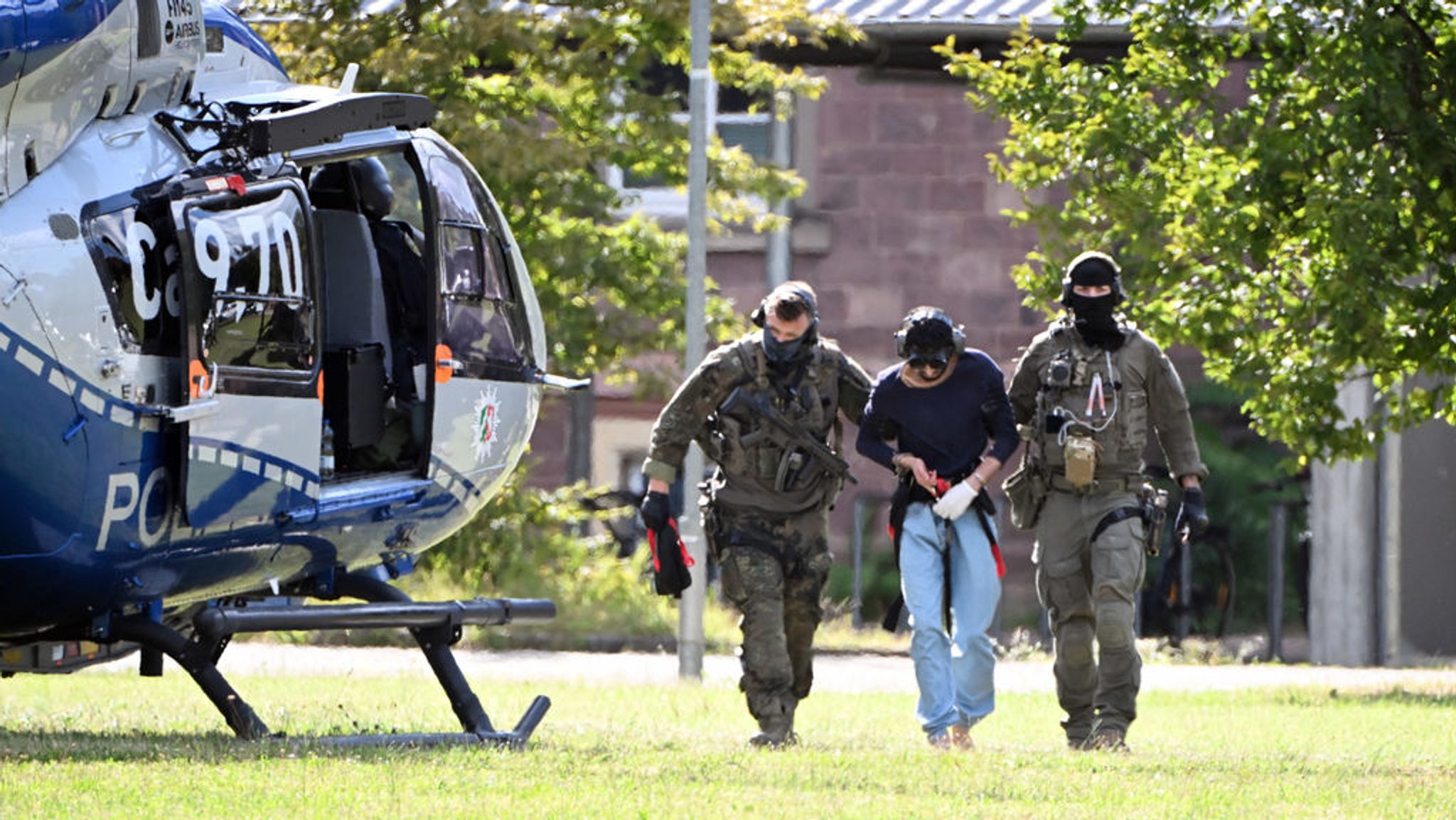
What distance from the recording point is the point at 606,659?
1786 cm

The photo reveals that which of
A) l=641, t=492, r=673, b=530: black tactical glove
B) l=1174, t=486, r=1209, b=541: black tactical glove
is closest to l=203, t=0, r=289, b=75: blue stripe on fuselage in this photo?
l=641, t=492, r=673, b=530: black tactical glove

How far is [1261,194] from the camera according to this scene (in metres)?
12.8

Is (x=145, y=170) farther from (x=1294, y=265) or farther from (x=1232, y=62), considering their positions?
(x=1232, y=62)

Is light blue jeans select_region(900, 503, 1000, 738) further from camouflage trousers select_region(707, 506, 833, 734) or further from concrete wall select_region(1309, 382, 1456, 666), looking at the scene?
concrete wall select_region(1309, 382, 1456, 666)

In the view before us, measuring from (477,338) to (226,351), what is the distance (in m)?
1.81

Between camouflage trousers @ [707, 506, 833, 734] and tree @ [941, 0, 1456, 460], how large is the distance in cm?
295

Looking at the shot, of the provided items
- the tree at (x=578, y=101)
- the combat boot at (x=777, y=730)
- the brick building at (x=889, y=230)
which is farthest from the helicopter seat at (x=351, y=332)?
the brick building at (x=889, y=230)

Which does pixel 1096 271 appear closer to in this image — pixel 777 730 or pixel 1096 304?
pixel 1096 304

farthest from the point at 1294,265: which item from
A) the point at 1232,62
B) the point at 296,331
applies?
the point at 296,331

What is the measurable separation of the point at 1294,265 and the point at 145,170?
27.7ft

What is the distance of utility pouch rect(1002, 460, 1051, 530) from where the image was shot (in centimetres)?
1116

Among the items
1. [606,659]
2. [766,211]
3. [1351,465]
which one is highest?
[766,211]

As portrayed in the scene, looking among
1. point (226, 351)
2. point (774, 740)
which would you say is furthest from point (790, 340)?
point (226, 351)

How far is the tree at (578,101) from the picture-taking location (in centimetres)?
1811
